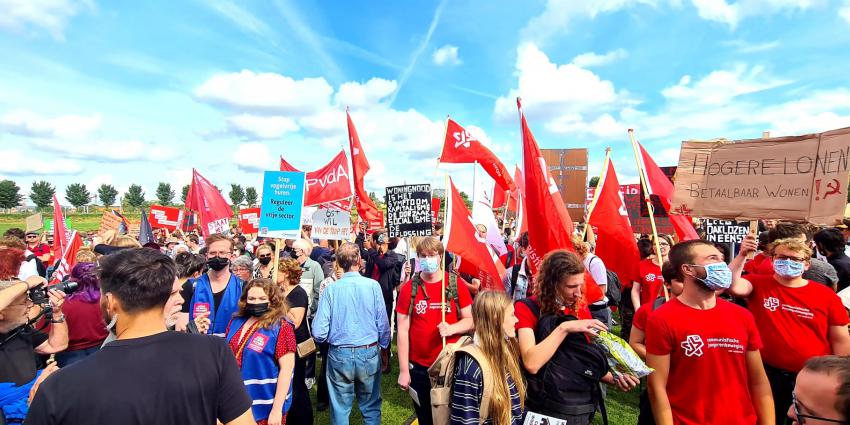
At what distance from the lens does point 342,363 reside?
4.38 m

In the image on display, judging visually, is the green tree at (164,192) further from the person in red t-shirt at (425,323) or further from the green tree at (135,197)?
the person in red t-shirt at (425,323)

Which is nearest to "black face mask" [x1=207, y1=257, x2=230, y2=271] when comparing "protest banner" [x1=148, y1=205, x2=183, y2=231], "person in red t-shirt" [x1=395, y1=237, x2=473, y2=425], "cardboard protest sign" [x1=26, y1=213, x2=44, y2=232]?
"person in red t-shirt" [x1=395, y1=237, x2=473, y2=425]

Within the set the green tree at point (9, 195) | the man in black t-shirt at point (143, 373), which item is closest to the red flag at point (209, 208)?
the man in black t-shirt at point (143, 373)

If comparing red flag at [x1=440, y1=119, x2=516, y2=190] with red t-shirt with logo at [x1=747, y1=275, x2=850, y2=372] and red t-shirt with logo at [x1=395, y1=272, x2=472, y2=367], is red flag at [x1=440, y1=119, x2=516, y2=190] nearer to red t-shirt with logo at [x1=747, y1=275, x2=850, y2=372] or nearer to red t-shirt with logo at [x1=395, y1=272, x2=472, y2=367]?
red t-shirt with logo at [x1=395, y1=272, x2=472, y2=367]

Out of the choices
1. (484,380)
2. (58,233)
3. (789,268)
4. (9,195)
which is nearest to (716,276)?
(789,268)

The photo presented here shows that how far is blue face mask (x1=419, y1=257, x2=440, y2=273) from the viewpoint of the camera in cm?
434

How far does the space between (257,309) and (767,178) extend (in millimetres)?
5285

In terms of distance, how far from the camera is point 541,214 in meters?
4.77

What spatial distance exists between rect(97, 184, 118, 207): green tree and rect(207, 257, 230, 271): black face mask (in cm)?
11718

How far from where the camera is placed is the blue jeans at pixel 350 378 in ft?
14.4

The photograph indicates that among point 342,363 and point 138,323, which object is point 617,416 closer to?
point 342,363

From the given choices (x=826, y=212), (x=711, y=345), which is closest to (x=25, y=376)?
(x=711, y=345)

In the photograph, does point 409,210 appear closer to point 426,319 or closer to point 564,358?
point 426,319

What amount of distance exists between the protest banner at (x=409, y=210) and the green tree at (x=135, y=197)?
Answer: 105 meters
